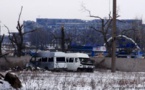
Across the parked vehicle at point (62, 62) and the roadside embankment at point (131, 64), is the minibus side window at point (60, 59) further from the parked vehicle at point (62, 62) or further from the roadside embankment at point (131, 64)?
the roadside embankment at point (131, 64)

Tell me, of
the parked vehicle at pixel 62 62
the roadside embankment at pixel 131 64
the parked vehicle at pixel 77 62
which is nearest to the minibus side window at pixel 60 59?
the parked vehicle at pixel 62 62

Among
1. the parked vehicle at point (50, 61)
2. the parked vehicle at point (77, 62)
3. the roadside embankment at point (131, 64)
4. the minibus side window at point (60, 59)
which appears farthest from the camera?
the roadside embankment at point (131, 64)

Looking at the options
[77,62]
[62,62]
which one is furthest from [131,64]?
[62,62]

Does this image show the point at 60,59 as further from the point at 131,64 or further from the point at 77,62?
the point at 131,64

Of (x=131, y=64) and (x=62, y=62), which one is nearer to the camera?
(x=62, y=62)

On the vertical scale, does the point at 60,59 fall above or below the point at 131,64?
above

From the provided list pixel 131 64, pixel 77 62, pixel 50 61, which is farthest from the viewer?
pixel 131 64

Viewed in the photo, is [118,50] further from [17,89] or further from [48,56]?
[17,89]

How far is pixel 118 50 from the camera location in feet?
245

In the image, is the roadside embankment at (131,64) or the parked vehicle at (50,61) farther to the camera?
the roadside embankment at (131,64)

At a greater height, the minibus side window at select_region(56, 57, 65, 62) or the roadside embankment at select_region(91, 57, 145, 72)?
the minibus side window at select_region(56, 57, 65, 62)

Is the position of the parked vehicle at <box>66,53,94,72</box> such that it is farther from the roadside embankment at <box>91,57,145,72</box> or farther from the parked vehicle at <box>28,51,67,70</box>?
the roadside embankment at <box>91,57,145,72</box>

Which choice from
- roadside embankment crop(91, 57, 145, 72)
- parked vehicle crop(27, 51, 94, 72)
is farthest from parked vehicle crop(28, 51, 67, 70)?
roadside embankment crop(91, 57, 145, 72)

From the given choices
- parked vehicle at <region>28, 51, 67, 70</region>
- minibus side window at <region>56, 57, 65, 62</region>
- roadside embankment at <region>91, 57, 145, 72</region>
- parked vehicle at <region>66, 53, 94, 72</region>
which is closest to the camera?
parked vehicle at <region>28, 51, 67, 70</region>
